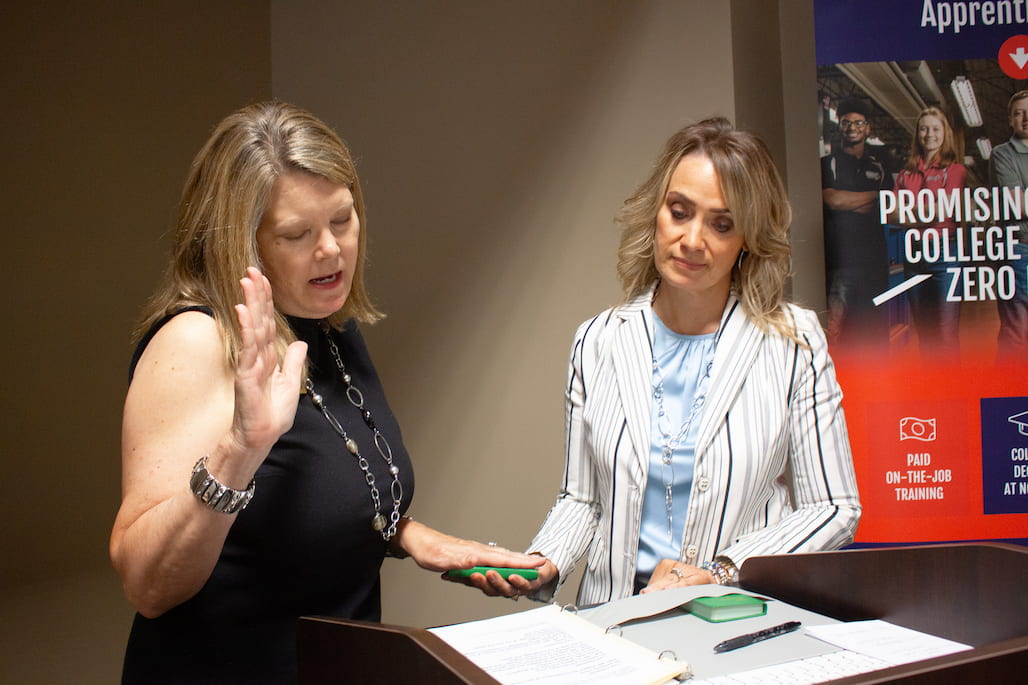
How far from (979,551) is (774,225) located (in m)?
1.11

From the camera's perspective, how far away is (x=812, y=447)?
213cm

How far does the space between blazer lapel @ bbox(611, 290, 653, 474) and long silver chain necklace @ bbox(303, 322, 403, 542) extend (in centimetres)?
61

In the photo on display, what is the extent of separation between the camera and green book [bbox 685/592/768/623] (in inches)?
52.1

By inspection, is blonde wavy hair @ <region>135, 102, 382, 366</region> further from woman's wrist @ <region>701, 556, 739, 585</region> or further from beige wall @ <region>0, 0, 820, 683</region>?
beige wall @ <region>0, 0, 820, 683</region>

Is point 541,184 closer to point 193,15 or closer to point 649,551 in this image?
point 193,15

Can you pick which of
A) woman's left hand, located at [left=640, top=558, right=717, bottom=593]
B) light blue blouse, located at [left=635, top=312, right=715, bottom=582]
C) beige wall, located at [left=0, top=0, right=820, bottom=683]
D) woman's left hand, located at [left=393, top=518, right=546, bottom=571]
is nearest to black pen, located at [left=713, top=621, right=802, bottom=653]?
woman's left hand, located at [left=640, top=558, right=717, bottom=593]

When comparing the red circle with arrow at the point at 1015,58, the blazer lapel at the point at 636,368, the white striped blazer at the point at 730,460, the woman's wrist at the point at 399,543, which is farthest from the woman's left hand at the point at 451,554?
the red circle with arrow at the point at 1015,58

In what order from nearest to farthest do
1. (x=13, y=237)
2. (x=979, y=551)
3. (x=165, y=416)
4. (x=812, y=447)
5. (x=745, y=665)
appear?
(x=745, y=665) → (x=979, y=551) → (x=165, y=416) → (x=812, y=447) → (x=13, y=237)

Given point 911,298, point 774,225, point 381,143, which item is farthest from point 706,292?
point 381,143

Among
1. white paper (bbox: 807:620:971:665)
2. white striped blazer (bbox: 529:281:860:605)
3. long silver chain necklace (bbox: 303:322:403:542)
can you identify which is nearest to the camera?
white paper (bbox: 807:620:971:665)

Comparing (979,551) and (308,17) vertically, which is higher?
(308,17)

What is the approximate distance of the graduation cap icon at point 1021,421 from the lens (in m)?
2.81

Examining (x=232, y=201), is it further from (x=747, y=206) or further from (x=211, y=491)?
(x=747, y=206)

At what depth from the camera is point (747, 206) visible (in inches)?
84.7
